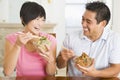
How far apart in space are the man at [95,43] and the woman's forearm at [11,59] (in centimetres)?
30

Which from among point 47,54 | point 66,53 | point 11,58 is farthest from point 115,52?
point 11,58

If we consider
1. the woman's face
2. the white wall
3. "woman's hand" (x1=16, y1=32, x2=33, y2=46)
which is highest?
the woman's face

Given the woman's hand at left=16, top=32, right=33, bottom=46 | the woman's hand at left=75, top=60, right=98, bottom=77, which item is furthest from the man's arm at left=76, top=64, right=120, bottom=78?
the woman's hand at left=16, top=32, right=33, bottom=46

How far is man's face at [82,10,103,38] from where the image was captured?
1.75 meters

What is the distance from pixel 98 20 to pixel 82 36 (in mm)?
162

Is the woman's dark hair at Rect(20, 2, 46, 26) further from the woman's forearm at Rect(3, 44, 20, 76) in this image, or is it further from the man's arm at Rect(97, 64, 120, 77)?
the man's arm at Rect(97, 64, 120, 77)

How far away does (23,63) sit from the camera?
67.2 inches

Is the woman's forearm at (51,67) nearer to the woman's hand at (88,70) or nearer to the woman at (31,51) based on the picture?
the woman at (31,51)

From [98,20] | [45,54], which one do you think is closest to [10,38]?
[45,54]

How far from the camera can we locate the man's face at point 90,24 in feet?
5.74

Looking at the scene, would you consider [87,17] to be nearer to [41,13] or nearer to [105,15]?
[105,15]

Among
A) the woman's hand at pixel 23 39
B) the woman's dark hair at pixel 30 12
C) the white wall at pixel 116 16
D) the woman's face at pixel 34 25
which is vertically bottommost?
the white wall at pixel 116 16

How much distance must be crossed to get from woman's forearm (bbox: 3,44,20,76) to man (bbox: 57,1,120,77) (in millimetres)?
300

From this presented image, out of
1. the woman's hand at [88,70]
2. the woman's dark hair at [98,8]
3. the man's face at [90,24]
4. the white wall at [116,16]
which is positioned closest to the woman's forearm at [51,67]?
the woman's hand at [88,70]
